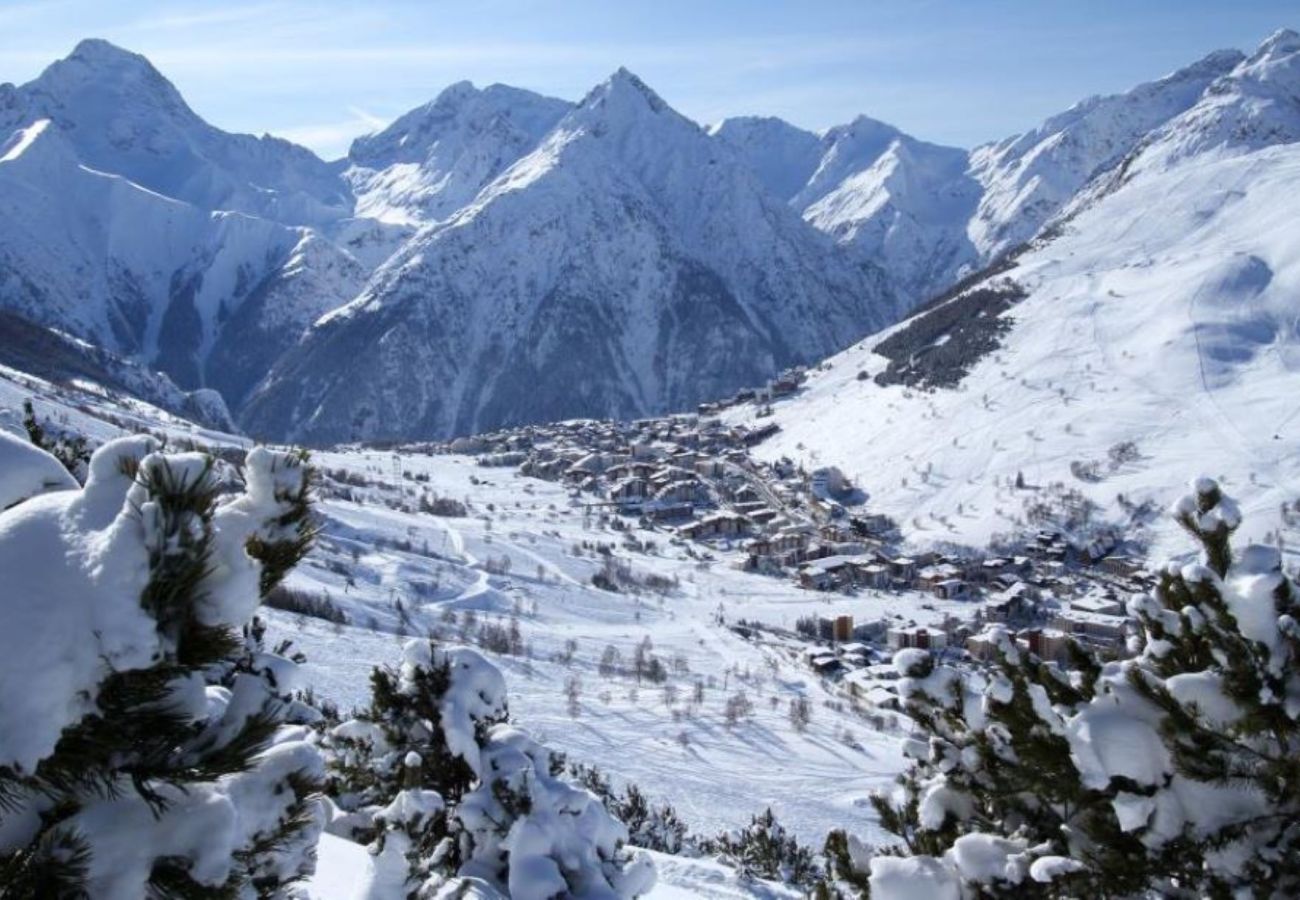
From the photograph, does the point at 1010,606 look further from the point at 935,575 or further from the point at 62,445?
the point at 62,445

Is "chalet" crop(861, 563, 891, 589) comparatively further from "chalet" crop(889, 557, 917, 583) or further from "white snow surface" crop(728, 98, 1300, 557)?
"white snow surface" crop(728, 98, 1300, 557)

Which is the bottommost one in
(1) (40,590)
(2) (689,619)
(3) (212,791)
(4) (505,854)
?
(2) (689,619)

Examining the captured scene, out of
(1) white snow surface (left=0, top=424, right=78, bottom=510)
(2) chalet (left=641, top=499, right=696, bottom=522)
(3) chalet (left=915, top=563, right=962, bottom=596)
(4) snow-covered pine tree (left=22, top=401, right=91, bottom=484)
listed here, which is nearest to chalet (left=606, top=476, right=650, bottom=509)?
(2) chalet (left=641, top=499, right=696, bottom=522)

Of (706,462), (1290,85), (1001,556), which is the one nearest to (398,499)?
(706,462)

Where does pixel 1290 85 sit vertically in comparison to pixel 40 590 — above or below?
above

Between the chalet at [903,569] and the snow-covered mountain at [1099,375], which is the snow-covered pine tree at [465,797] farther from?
the snow-covered mountain at [1099,375]

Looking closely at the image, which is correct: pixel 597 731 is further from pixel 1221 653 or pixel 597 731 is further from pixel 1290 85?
pixel 1290 85
